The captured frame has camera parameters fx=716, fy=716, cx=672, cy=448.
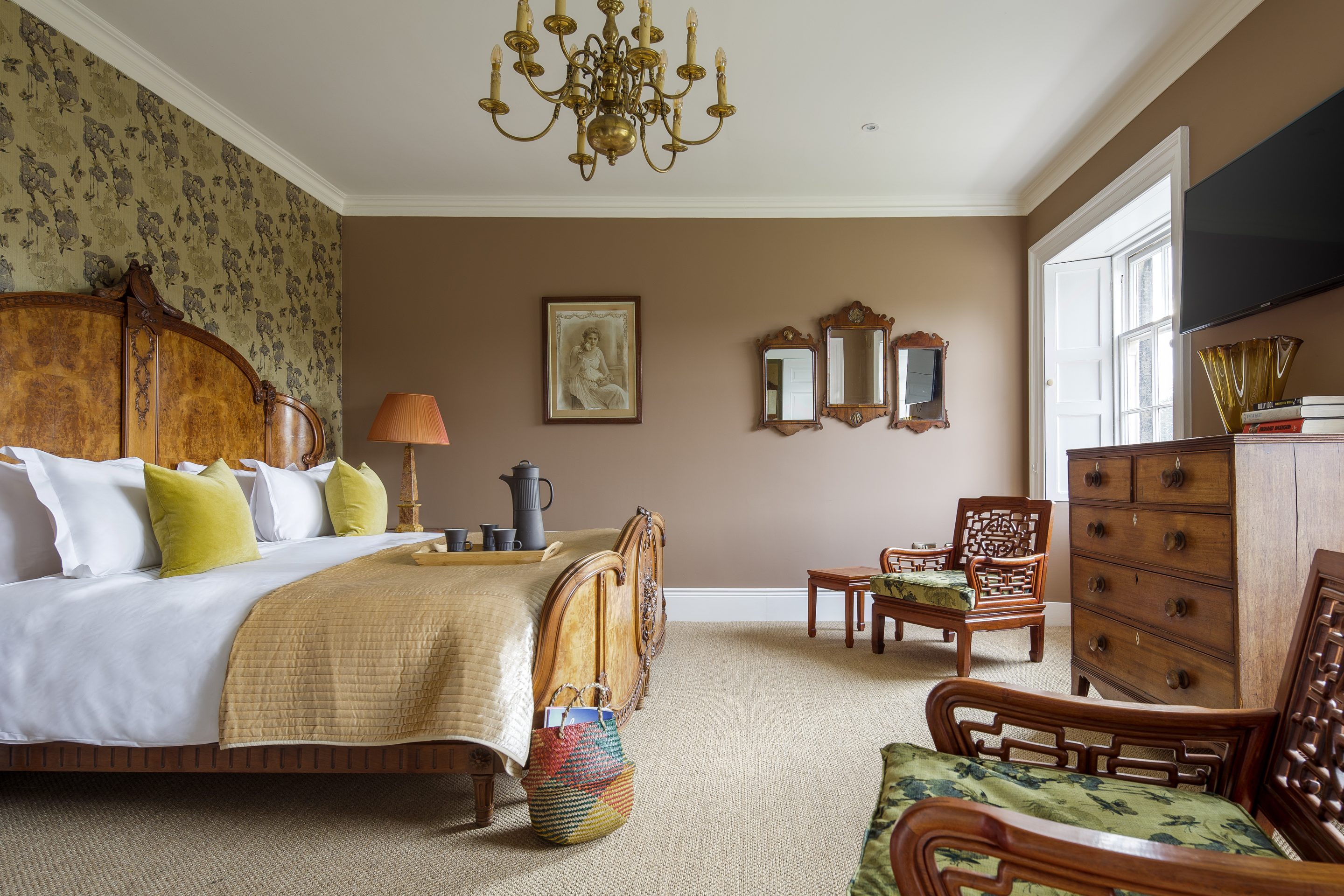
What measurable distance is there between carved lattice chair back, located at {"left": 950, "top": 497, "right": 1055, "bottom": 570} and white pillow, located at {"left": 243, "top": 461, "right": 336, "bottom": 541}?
3.20m

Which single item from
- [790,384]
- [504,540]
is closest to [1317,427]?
[504,540]

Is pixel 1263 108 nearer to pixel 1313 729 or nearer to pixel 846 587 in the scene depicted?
pixel 1313 729

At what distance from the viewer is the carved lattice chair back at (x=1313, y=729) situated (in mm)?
987

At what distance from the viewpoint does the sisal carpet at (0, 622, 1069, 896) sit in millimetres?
1714

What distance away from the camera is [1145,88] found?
3270 mm

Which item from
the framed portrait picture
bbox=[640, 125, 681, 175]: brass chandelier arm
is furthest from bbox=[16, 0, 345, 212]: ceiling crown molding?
bbox=[640, 125, 681, 175]: brass chandelier arm

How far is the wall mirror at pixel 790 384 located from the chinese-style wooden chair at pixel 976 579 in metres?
1.13

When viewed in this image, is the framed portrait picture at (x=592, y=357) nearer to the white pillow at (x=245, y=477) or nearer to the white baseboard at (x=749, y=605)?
the white baseboard at (x=749, y=605)

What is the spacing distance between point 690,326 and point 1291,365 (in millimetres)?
3104

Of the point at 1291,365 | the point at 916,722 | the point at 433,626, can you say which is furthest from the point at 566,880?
the point at 1291,365

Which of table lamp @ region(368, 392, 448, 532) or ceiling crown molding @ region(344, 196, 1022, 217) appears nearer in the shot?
table lamp @ region(368, 392, 448, 532)

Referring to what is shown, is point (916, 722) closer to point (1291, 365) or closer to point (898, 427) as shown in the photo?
point (1291, 365)

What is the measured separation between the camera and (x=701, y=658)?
12.2ft

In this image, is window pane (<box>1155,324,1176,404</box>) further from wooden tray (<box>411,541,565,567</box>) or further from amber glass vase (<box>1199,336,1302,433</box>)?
wooden tray (<box>411,541,565,567</box>)
